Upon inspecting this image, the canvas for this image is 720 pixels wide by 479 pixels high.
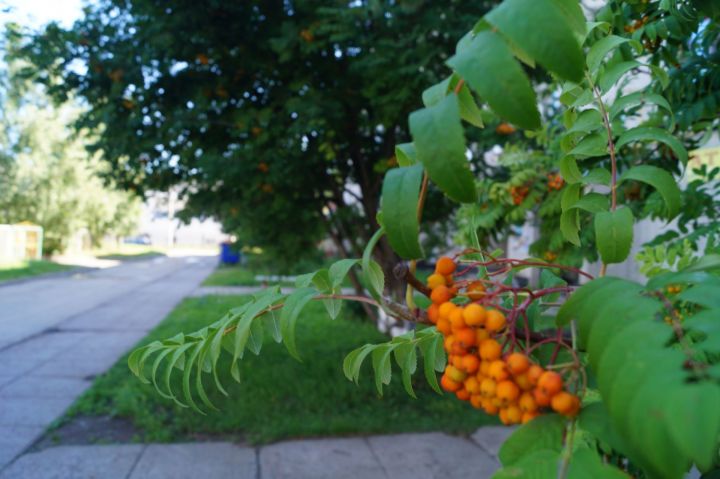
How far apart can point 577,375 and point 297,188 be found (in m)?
4.88

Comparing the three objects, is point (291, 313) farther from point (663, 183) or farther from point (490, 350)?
point (663, 183)

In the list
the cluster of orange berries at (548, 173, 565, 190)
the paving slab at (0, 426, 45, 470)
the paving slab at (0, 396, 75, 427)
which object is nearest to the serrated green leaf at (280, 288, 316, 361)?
the cluster of orange berries at (548, 173, 565, 190)

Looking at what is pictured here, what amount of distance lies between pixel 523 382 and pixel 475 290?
0.17 m

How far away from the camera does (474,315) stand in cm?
75

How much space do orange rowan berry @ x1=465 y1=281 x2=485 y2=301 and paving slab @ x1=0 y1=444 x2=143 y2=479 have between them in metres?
4.01

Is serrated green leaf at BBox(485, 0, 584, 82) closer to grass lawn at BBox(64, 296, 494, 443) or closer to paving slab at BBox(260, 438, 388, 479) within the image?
paving slab at BBox(260, 438, 388, 479)

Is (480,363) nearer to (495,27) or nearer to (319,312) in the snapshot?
(495,27)

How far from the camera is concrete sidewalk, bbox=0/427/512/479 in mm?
4195

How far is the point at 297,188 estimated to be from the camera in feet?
18.2

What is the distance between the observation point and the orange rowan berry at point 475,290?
826 millimetres

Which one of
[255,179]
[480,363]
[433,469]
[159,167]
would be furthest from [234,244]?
[480,363]

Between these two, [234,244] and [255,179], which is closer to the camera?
[255,179]

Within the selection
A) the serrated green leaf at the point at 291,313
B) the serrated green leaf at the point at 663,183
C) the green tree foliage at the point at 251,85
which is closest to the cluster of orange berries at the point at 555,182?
the green tree foliage at the point at 251,85

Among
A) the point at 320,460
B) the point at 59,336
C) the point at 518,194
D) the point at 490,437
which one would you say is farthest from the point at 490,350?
the point at 59,336
